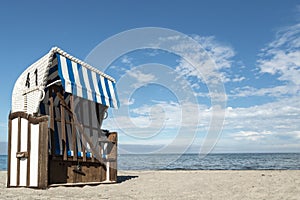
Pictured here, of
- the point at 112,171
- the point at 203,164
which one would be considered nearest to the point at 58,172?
the point at 112,171

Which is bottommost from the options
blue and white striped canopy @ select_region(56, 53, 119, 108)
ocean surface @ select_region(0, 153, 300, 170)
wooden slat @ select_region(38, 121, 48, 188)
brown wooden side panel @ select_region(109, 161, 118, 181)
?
ocean surface @ select_region(0, 153, 300, 170)

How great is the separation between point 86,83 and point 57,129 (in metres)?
1.44

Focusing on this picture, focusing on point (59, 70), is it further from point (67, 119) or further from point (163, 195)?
point (163, 195)

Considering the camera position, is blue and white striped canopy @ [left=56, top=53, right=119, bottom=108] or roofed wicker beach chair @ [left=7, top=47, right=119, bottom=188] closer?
roofed wicker beach chair @ [left=7, top=47, right=119, bottom=188]

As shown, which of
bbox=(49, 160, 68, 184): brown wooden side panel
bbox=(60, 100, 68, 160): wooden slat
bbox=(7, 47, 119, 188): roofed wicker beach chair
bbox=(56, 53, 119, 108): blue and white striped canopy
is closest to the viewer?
bbox=(7, 47, 119, 188): roofed wicker beach chair

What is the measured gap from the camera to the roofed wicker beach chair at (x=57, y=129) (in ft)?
26.6

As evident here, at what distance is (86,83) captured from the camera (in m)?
9.56

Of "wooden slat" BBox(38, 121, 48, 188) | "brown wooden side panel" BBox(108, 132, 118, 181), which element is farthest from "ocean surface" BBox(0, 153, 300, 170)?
"wooden slat" BBox(38, 121, 48, 188)

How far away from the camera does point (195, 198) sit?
7.01 m

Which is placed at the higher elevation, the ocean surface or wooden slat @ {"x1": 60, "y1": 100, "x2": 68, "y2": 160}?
wooden slat @ {"x1": 60, "y1": 100, "x2": 68, "y2": 160}

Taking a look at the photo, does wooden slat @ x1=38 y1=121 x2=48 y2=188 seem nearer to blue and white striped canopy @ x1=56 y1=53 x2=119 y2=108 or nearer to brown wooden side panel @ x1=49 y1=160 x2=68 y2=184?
brown wooden side panel @ x1=49 y1=160 x2=68 y2=184

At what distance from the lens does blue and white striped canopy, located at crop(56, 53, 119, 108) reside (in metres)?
8.60

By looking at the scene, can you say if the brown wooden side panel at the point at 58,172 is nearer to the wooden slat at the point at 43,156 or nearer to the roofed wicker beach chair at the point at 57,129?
the roofed wicker beach chair at the point at 57,129

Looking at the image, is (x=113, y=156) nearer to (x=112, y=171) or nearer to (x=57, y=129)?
(x=112, y=171)
